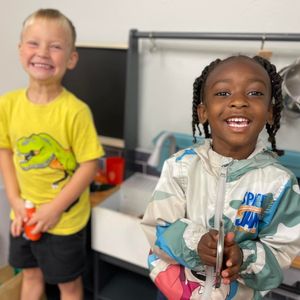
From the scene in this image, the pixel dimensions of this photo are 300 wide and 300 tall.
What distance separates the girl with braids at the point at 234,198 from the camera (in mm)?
730

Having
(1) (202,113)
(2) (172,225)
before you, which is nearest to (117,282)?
(2) (172,225)

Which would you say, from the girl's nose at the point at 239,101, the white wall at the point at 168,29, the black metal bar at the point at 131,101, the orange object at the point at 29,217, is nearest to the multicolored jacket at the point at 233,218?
the girl's nose at the point at 239,101

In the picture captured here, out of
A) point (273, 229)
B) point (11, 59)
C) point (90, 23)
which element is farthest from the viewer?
point (11, 59)

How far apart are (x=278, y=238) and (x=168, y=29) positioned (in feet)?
3.24

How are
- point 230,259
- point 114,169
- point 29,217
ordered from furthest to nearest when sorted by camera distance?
point 114,169 → point 29,217 → point 230,259

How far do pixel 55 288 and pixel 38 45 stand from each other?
1.13m

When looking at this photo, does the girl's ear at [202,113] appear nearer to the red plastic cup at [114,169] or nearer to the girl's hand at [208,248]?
the girl's hand at [208,248]

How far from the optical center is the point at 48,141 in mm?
1106

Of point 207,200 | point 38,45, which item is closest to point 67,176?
point 38,45

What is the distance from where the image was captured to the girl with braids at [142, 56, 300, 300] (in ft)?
2.39

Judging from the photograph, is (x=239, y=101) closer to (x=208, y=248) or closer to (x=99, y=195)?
(x=208, y=248)

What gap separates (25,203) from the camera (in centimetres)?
117

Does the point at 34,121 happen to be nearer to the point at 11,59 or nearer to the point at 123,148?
the point at 123,148

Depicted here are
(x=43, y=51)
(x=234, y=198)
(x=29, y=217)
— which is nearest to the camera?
(x=234, y=198)
